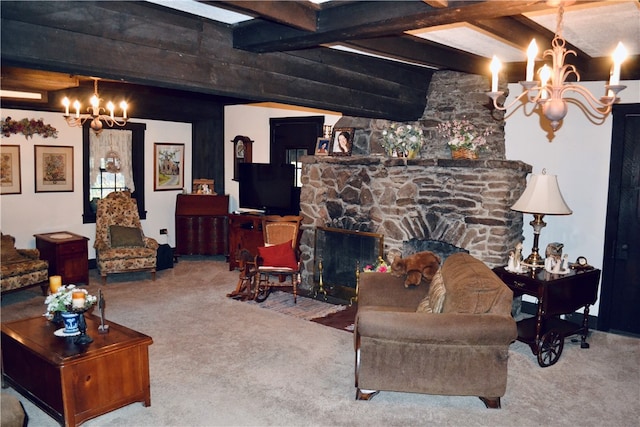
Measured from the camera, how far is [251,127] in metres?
8.21

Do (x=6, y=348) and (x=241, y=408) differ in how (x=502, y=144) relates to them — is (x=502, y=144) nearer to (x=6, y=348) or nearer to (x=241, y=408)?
(x=241, y=408)

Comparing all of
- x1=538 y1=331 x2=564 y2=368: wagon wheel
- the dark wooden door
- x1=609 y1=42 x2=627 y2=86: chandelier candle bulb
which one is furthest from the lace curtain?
x1=609 y1=42 x2=627 y2=86: chandelier candle bulb

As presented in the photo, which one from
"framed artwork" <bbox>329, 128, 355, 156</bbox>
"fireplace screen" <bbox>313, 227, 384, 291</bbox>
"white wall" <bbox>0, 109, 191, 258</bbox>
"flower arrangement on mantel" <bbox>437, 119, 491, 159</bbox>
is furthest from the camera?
"white wall" <bbox>0, 109, 191, 258</bbox>

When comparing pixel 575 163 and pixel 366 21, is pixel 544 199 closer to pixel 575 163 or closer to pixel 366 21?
pixel 575 163

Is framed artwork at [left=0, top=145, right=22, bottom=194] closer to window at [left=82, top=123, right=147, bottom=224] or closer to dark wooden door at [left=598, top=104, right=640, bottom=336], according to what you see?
window at [left=82, top=123, right=147, bottom=224]

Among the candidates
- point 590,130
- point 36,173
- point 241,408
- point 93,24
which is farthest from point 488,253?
point 36,173

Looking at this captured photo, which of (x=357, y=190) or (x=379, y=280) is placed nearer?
(x=379, y=280)

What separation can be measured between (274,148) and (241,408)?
194 inches

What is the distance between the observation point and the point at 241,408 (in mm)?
3543

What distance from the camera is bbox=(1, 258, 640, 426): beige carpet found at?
345cm

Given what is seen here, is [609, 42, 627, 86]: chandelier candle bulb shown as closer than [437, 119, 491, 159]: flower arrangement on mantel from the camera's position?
Yes

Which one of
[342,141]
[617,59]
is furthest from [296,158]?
[617,59]

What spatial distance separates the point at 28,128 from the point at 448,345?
19.4 ft

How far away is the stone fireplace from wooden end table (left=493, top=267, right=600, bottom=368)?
0.69m
